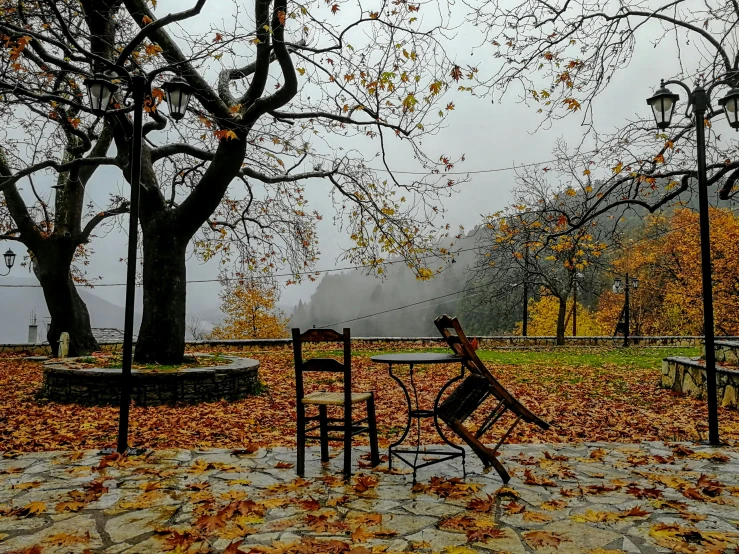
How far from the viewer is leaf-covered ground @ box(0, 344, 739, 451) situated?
5.81 meters

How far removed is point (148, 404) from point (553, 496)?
19.6 ft

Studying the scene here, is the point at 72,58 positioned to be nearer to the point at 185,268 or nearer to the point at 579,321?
the point at 185,268

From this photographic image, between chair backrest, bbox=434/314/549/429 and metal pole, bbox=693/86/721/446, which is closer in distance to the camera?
chair backrest, bbox=434/314/549/429

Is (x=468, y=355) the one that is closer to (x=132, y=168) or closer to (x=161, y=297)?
(x=132, y=168)

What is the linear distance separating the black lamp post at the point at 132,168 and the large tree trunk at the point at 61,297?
370 inches

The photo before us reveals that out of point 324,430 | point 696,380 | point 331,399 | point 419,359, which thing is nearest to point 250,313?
point 696,380

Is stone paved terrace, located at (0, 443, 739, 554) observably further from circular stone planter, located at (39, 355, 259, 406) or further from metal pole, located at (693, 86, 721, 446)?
circular stone planter, located at (39, 355, 259, 406)

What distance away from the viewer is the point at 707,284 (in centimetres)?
536

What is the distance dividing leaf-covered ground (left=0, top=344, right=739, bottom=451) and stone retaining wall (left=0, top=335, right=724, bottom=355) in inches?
242

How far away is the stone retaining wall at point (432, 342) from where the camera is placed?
16844mm

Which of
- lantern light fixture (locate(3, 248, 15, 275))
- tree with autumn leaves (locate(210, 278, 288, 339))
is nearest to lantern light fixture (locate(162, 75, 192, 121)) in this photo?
lantern light fixture (locate(3, 248, 15, 275))

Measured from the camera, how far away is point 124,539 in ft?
9.70

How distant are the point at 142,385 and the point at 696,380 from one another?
27.6ft

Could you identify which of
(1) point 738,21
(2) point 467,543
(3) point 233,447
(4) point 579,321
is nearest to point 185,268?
(3) point 233,447
